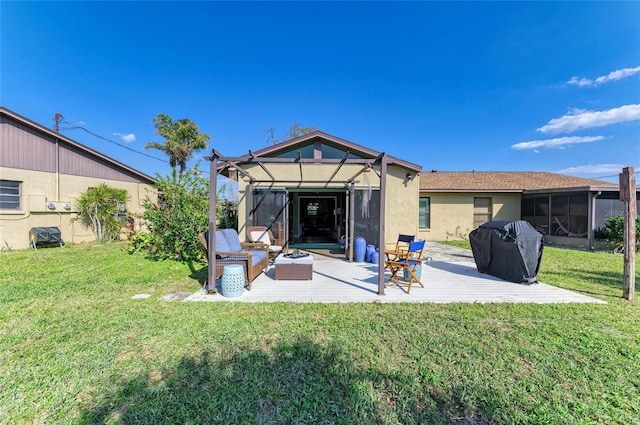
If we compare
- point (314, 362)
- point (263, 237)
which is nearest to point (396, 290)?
point (314, 362)

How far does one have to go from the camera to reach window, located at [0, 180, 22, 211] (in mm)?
9414

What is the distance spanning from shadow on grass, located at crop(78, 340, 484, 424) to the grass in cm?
1

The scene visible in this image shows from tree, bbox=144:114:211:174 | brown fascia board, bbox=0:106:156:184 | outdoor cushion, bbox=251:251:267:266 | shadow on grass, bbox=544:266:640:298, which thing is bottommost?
shadow on grass, bbox=544:266:640:298

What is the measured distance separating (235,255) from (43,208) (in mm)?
10810

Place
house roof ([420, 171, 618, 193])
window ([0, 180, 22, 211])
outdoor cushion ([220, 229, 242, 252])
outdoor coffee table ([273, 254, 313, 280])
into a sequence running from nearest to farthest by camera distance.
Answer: outdoor coffee table ([273, 254, 313, 280]), outdoor cushion ([220, 229, 242, 252]), window ([0, 180, 22, 211]), house roof ([420, 171, 618, 193])

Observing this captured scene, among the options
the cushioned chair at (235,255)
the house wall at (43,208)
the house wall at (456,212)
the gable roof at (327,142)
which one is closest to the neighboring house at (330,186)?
the gable roof at (327,142)

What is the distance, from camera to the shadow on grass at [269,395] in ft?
6.50

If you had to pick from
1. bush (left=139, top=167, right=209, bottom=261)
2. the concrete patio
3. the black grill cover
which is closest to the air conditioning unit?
bush (left=139, top=167, right=209, bottom=261)

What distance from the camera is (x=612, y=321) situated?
3684mm

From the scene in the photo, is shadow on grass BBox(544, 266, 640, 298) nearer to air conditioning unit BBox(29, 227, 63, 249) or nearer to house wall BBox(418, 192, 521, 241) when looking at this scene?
house wall BBox(418, 192, 521, 241)

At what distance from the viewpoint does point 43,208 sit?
10180 mm

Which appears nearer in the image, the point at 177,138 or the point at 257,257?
the point at 257,257

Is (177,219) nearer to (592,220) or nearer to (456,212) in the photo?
(456,212)

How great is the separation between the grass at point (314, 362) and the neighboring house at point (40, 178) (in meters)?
7.05
